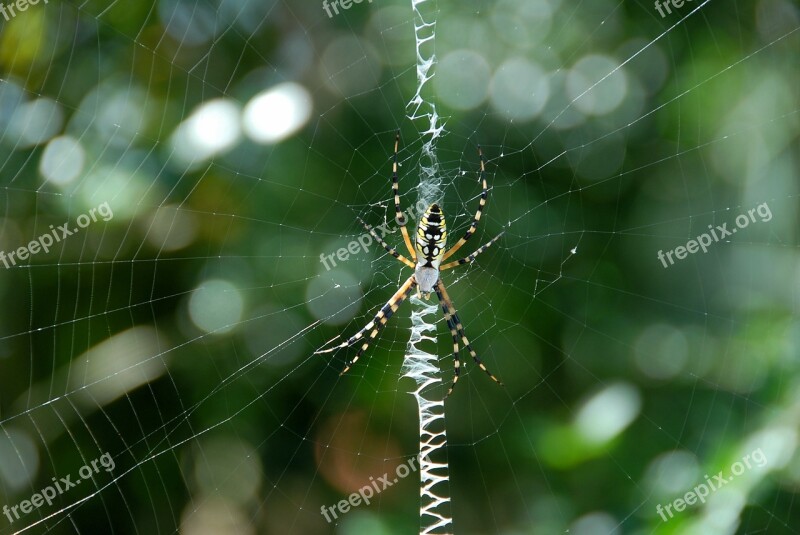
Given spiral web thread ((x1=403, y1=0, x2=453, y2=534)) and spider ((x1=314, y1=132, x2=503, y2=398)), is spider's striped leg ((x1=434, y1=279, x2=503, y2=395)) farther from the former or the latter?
spiral web thread ((x1=403, y1=0, x2=453, y2=534))

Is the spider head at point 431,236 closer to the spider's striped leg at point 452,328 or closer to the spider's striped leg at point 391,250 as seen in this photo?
the spider's striped leg at point 391,250

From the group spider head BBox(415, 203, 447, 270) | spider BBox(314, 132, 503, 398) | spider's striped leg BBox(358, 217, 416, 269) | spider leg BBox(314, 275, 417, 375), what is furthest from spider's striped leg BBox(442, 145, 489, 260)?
spider leg BBox(314, 275, 417, 375)

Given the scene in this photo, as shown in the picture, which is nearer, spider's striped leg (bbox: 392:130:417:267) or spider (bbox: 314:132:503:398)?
spider's striped leg (bbox: 392:130:417:267)

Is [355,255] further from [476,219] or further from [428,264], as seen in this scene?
[476,219]

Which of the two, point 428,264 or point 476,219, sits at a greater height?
point 476,219

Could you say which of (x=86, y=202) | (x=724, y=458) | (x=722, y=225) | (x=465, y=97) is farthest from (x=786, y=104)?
(x=86, y=202)

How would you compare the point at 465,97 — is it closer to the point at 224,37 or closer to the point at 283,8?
the point at 283,8

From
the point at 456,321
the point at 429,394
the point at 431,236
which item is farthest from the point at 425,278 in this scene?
Result: the point at 429,394
